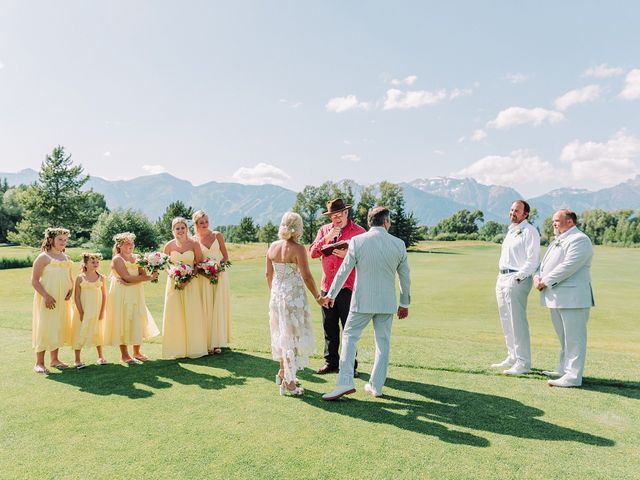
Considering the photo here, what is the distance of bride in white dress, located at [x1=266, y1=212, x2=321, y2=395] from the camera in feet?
18.2

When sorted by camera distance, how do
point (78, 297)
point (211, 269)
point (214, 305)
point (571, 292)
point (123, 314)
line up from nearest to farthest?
point (571, 292) < point (78, 297) < point (123, 314) < point (211, 269) < point (214, 305)

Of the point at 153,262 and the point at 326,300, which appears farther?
the point at 153,262

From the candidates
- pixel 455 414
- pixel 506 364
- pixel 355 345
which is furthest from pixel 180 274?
pixel 506 364

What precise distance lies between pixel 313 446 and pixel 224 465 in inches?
33.7

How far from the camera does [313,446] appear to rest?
414 cm

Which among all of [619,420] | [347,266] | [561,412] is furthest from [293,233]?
[619,420]

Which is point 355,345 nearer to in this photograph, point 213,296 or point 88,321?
point 213,296

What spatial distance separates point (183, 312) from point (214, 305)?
568mm

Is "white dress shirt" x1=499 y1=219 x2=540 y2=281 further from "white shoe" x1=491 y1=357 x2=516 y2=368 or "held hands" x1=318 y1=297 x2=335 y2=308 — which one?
"held hands" x1=318 y1=297 x2=335 y2=308

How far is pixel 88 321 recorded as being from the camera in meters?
7.23

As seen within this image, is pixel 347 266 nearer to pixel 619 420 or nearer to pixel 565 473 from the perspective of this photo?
pixel 565 473

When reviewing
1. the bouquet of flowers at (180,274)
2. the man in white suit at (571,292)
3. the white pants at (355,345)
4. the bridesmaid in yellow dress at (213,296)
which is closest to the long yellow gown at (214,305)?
the bridesmaid in yellow dress at (213,296)

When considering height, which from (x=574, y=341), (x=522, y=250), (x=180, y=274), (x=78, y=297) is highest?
(x=522, y=250)

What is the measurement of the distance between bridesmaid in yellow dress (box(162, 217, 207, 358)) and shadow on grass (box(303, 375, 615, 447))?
2.87 meters
